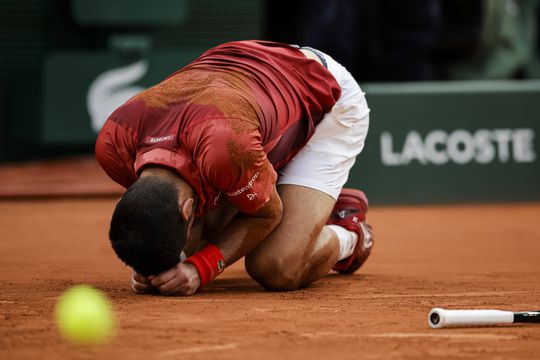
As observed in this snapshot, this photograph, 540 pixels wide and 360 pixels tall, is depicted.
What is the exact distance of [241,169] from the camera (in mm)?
3717

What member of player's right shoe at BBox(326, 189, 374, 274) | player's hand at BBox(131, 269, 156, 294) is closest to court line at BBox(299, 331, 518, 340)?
player's hand at BBox(131, 269, 156, 294)

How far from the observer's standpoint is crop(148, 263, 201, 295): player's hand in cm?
392

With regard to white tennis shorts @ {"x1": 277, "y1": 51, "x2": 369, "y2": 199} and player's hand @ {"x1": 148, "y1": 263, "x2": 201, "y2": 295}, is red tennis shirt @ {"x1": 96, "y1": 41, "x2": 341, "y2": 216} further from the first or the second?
player's hand @ {"x1": 148, "y1": 263, "x2": 201, "y2": 295}

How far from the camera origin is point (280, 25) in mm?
10797

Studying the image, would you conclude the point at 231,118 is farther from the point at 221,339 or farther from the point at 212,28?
the point at 212,28

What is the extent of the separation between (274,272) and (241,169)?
642 mm

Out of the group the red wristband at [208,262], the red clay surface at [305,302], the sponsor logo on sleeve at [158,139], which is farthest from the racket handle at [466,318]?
the sponsor logo on sleeve at [158,139]

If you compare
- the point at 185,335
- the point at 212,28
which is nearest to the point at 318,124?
the point at 185,335

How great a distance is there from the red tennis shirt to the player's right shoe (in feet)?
1.62

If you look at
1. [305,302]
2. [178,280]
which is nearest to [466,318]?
[305,302]

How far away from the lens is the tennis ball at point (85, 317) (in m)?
3.23

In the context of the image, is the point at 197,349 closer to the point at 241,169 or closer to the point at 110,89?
the point at 241,169

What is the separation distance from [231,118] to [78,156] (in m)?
6.30

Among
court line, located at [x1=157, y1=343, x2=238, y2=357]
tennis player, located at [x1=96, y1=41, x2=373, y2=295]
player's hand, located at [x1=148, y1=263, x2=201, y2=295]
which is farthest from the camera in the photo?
player's hand, located at [x1=148, y1=263, x2=201, y2=295]
